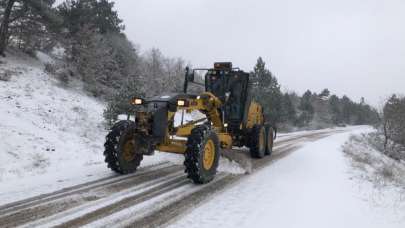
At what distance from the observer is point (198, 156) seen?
8773mm

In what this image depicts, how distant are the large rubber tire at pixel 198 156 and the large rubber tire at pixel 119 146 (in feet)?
5.40

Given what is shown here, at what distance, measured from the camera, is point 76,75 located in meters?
27.0

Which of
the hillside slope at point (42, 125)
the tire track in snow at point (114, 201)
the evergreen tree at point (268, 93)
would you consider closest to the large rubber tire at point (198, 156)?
the tire track in snow at point (114, 201)

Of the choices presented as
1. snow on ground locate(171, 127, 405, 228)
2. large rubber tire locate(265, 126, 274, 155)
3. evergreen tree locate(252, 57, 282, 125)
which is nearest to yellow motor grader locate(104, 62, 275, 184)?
snow on ground locate(171, 127, 405, 228)

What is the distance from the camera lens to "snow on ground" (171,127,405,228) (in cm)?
666

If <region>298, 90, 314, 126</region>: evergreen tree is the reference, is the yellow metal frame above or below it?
below

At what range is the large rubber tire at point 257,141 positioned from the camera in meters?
13.7

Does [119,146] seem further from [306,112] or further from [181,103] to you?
[306,112]

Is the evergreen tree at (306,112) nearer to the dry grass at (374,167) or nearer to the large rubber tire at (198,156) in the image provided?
the dry grass at (374,167)

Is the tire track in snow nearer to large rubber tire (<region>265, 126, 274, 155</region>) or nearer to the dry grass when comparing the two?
large rubber tire (<region>265, 126, 274, 155</region>)

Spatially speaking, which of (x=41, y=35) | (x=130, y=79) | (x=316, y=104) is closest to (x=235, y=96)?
(x=130, y=79)

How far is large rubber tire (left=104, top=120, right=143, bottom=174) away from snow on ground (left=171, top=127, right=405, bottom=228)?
2.66m

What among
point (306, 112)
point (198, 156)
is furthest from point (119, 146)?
point (306, 112)

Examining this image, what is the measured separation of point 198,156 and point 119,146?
200 cm
